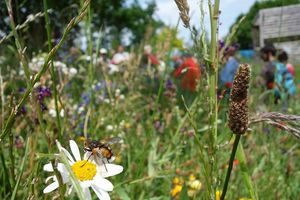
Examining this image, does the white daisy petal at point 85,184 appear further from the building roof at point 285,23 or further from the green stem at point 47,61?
the building roof at point 285,23

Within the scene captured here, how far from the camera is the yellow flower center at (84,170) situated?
0.68 m

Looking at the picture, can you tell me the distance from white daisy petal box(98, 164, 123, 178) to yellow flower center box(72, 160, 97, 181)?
14 mm

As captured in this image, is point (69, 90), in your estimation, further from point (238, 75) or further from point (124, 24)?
point (124, 24)

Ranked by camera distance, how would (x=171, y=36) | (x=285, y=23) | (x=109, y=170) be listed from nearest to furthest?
(x=109, y=170) < (x=171, y=36) < (x=285, y=23)

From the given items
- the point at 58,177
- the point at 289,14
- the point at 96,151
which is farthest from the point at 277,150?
the point at 58,177

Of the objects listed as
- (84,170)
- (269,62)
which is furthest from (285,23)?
(269,62)

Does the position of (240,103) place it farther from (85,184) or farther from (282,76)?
(282,76)

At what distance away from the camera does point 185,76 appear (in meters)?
4.86

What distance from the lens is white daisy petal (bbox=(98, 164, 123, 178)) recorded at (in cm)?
71

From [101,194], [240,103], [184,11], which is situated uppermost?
[184,11]

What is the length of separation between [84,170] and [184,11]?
0.87ft

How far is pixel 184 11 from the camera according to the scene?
0.69m

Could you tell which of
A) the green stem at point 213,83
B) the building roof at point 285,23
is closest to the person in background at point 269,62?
the building roof at point 285,23

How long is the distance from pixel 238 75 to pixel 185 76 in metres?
4.25
